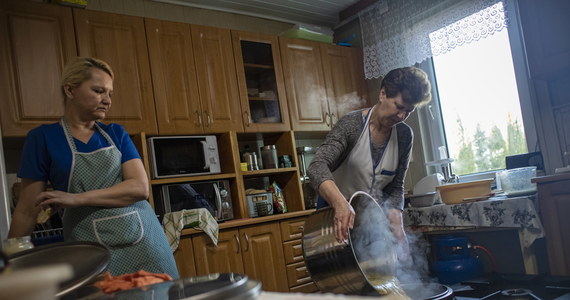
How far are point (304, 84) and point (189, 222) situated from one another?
1.49 meters

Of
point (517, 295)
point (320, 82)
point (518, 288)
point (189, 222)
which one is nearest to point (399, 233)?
point (517, 295)

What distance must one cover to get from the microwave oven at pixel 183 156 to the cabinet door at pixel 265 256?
1.59ft

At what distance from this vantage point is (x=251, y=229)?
303cm

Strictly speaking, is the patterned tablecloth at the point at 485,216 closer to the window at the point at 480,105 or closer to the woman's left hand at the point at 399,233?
the window at the point at 480,105

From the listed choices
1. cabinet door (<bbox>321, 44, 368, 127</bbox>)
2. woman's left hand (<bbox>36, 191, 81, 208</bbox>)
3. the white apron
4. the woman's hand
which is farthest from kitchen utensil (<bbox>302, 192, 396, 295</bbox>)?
cabinet door (<bbox>321, 44, 368, 127</bbox>)

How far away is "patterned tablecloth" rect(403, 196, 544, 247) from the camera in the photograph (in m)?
2.53

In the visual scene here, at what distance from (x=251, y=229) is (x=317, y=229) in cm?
175

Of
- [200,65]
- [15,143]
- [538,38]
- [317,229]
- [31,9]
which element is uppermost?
[31,9]

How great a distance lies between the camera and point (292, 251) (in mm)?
3232

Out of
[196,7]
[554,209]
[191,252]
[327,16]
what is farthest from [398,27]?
[191,252]

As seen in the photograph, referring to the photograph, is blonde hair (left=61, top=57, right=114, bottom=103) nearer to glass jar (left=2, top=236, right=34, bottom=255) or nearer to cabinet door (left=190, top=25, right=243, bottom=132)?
glass jar (left=2, top=236, right=34, bottom=255)

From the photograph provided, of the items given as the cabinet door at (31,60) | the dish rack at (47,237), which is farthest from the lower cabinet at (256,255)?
the cabinet door at (31,60)

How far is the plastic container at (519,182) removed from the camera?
8.75ft

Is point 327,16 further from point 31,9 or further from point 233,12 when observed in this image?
point 31,9
